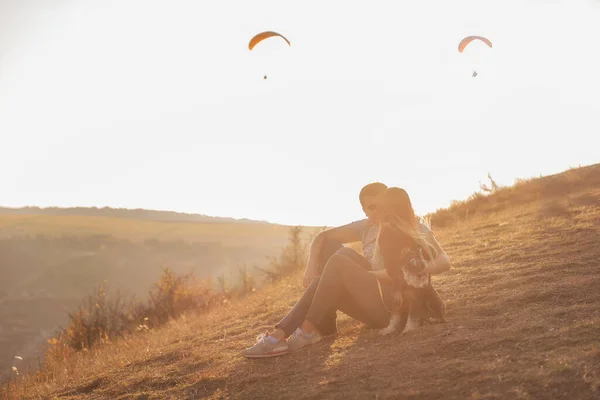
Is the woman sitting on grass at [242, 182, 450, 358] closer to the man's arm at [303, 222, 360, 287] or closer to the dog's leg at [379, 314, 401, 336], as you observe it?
the dog's leg at [379, 314, 401, 336]

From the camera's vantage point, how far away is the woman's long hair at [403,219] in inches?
195

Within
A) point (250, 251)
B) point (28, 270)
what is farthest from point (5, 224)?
point (250, 251)

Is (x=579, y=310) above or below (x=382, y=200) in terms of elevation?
below

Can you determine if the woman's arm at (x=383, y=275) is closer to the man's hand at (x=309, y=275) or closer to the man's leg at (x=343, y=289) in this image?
the man's leg at (x=343, y=289)

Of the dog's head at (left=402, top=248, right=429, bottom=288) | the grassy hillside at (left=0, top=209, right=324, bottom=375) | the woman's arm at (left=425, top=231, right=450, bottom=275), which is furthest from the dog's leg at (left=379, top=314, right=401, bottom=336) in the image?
the grassy hillside at (left=0, top=209, right=324, bottom=375)

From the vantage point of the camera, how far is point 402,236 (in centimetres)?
502

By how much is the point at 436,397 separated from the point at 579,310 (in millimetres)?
1783

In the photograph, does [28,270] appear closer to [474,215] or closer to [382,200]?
[474,215]

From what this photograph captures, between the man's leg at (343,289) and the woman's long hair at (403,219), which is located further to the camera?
the man's leg at (343,289)

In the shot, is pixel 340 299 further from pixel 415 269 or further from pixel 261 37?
pixel 261 37

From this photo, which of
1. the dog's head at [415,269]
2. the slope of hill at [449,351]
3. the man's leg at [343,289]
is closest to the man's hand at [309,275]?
the man's leg at [343,289]

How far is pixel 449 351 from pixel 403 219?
104 centimetres

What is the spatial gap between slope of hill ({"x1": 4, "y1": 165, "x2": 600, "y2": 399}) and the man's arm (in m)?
0.71

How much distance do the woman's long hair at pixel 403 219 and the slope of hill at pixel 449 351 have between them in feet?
2.47
